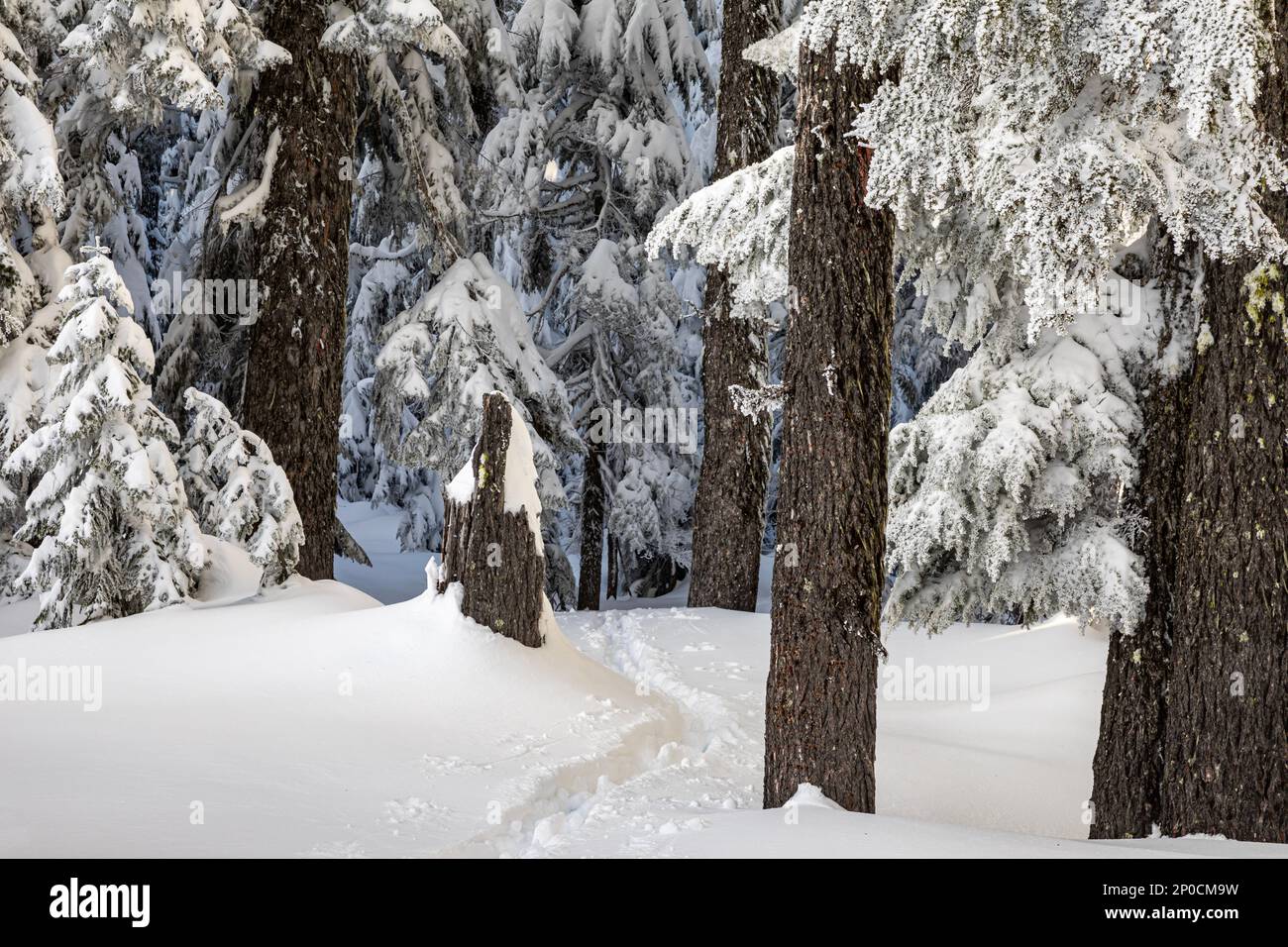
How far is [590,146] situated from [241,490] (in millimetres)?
9629

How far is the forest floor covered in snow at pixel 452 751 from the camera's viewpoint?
4773mm

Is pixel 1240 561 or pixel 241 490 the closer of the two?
pixel 1240 561

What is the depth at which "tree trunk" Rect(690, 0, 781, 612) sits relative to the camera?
42.9 ft

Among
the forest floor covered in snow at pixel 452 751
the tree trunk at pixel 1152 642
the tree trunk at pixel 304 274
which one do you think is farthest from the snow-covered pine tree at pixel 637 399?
the tree trunk at pixel 1152 642

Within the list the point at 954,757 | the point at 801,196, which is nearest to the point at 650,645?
the point at 954,757

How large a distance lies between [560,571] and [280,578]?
7.70m

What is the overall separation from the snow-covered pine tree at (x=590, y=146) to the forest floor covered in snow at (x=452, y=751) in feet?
25.1

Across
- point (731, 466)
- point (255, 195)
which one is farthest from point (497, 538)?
point (731, 466)

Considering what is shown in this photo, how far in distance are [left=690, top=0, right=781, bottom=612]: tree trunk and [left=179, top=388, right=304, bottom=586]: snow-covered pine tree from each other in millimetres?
5586

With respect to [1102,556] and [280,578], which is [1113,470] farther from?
[280,578]

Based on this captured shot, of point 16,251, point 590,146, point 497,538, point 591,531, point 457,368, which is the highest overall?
point 590,146

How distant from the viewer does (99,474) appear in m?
8.06

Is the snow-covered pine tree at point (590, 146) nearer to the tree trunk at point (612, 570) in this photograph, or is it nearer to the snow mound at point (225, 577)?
the tree trunk at point (612, 570)

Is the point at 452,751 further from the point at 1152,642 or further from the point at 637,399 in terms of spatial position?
the point at 637,399
